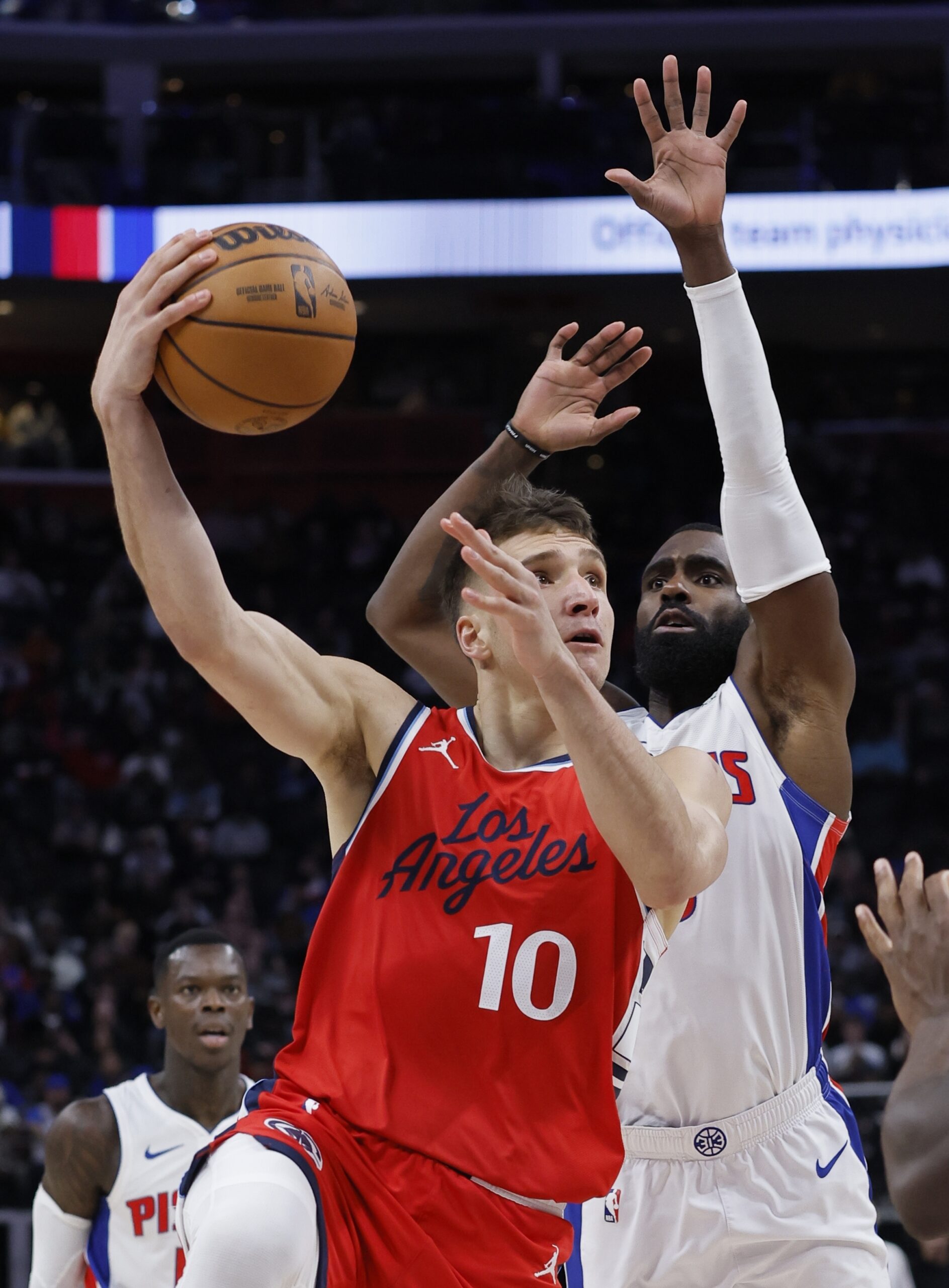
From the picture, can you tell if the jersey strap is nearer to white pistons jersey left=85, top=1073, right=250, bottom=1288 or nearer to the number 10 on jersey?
the number 10 on jersey

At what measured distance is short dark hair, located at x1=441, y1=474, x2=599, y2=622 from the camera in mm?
3119

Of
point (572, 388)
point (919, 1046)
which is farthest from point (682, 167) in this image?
point (919, 1046)

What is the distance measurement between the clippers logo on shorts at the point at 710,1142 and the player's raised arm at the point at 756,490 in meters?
0.74

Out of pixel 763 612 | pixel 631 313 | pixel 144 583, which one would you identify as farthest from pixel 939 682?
pixel 144 583

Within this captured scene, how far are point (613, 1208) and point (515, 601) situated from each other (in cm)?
158

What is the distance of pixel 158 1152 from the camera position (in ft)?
17.5

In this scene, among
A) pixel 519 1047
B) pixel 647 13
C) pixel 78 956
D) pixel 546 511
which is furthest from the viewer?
Result: pixel 647 13

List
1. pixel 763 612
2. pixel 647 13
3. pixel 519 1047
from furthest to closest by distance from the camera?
pixel 647 13, pixel 763 612, pixel 519 1047

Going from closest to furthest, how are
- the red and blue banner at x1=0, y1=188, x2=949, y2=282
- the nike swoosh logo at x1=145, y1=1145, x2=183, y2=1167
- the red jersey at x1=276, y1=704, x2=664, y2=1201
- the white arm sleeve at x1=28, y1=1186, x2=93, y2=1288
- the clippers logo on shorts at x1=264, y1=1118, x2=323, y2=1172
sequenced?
the clippers logo on shorts at x1=264, y1=1118, x2=323, y2=1172 < the red jersey at x1=276, y1=704, x2=664, y2=1201 < the white arm sleeve at x1=28, y1=1186, x2=93, y2=1288 < the nike swoosh logo at x1=145, y1=1145, x2=183, y2=1167 < the red and blue banner at x1=0, y1=188, x2=949, y2=282

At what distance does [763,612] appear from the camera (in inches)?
136

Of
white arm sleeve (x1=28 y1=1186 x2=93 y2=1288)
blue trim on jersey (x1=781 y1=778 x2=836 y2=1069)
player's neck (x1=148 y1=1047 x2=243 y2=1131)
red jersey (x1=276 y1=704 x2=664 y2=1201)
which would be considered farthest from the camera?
player's neck (x1=148 y1=1047 x2=243 y2=1131)

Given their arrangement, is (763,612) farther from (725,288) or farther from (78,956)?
(78,956)

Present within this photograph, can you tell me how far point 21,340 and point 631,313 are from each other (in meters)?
6.72

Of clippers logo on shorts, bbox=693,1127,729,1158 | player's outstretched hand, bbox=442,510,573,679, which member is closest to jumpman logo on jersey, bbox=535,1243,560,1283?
clippers logo on shorts, bbox=693,1127,729,1158
